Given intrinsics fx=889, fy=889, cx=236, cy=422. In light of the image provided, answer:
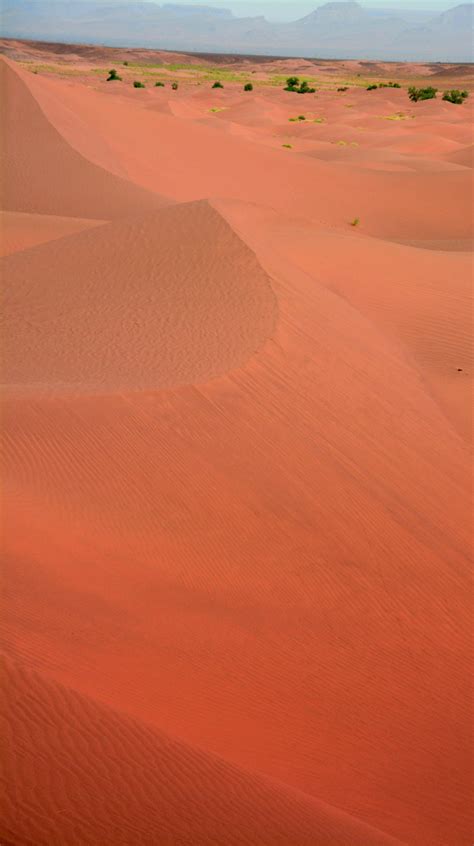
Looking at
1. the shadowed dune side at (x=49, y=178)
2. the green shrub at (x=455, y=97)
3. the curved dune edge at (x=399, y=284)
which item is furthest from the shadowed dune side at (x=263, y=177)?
the green shrub at (x=455, y=97)

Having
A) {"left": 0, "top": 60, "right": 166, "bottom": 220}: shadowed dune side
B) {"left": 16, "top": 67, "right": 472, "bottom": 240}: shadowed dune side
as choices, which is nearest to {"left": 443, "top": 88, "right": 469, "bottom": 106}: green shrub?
{"left": 16, "top": 67, "right": 472, "bottom": 240}: shadowed dune side

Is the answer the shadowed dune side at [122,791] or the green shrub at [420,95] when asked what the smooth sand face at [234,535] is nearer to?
the shadowed dune side at [122,791]

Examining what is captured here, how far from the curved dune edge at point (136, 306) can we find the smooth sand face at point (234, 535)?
0.05 m

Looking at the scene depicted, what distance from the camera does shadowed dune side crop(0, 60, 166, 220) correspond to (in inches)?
813

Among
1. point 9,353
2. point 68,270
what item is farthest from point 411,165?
point 9,353

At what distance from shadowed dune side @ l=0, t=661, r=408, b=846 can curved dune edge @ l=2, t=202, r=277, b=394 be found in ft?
16.7

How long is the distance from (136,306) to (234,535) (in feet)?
16.5

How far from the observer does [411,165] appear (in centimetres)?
3052

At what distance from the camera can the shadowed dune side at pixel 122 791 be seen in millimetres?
3957

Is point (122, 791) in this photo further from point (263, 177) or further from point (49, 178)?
point (263, 177)

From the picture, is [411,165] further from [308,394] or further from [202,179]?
[308,394]

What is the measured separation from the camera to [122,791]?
4156 mm

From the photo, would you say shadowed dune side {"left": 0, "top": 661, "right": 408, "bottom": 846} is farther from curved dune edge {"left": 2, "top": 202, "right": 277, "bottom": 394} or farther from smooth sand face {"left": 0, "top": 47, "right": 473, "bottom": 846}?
curved dune edge {"left": 2, "top": 202, "right": 277, "bottom": 394}

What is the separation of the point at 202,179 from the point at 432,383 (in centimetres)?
1588
